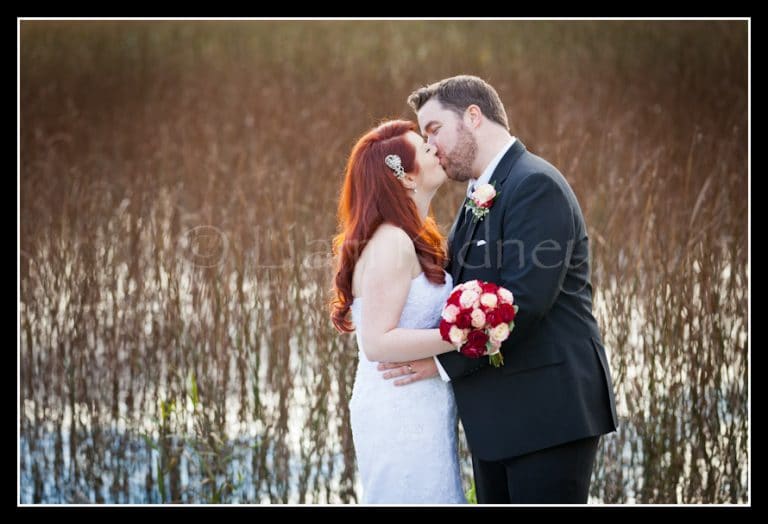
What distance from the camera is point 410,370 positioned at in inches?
102

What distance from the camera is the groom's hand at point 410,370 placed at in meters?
2.57

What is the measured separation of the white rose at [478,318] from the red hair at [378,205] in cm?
34

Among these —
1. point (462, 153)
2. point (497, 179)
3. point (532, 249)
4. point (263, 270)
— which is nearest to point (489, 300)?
point (532, 249)

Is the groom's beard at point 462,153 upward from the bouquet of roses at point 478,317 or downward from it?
upward

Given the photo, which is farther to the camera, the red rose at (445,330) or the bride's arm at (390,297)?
the bride's arm at (390,297)

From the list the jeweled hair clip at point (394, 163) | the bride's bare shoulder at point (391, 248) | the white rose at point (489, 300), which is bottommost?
the white rose at point (489, 300)

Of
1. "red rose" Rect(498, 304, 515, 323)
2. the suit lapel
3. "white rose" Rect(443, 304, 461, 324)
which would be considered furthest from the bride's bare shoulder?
"red rose" Rect(498, 304, 515, 323)

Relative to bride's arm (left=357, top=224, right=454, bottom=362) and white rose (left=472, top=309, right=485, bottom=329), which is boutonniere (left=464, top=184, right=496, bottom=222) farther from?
white rose (left=472, top=309, right=485, bottom=329)

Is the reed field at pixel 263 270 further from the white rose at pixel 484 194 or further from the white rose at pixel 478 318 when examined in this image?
the white rose at pixel 478 318

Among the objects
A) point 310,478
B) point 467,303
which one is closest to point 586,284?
point 467,303

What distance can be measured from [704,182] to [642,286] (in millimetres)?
627

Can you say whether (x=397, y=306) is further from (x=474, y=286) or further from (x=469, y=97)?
(x=469, y=97)

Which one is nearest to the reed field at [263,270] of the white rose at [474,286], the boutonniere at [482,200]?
the boutonniere at [482,200]

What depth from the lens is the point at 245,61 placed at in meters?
4.74
